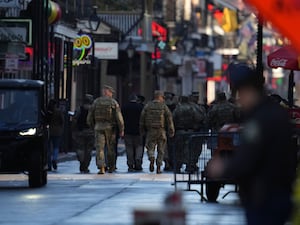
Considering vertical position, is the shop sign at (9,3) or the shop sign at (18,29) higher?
the shop sign at (9,3)

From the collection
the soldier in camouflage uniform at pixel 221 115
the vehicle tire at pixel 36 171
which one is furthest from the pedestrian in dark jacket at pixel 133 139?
the vehicle tire at pixel 36 171

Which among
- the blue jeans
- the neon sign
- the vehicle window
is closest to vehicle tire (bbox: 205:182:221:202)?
the vehicle window

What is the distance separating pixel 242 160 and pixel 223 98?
1950 cm

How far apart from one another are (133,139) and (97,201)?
10.1m

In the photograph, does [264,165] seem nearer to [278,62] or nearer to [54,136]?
[278,62]

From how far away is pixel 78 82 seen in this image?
5044 cm

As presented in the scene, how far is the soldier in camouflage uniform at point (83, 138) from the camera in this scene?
2919 cm

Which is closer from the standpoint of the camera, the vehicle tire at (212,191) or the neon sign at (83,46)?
the vehicle tire at (212,191)

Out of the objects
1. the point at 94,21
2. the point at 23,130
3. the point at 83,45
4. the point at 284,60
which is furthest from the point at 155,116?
the point at 94,21

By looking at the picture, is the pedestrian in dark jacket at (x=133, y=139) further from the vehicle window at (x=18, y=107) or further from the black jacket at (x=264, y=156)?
the black jacket at (x=264, y=156)

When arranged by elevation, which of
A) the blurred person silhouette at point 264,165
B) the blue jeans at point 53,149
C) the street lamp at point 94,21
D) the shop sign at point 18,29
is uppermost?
the street lamp at point 94,21

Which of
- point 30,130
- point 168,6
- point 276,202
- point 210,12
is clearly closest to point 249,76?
point 276,202

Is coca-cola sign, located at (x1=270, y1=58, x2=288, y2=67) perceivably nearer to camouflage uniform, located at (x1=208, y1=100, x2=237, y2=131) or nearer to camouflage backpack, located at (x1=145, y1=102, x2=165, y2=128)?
camouflage uniform, located at (x1=208, y1=100, x2=237, y2=131)

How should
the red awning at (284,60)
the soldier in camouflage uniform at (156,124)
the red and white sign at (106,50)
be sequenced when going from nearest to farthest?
the red awning at (284,60) → the soldier in camouflage uniform at (156,124) → the red and white sign at (106,50)
